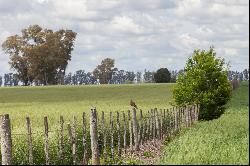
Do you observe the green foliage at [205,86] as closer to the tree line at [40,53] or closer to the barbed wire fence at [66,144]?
the barbed wire fence at [66,144]

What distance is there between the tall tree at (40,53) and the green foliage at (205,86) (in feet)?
299

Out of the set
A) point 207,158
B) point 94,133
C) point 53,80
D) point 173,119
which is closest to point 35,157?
point 94,133

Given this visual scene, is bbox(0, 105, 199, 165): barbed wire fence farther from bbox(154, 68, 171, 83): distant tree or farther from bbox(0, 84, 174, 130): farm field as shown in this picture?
bbox(154, 68, 171, 83): distant tree

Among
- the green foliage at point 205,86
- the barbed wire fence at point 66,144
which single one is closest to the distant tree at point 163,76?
the green foliage at point 205,86

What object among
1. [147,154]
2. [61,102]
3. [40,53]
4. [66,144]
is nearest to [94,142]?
[66,144]

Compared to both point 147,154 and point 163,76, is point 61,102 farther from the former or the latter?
point 163,76

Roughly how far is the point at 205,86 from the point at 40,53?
92.0 metres

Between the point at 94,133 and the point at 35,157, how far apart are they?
364cm

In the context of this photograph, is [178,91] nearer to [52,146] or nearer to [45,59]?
[52,146]

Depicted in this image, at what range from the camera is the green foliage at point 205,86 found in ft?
169

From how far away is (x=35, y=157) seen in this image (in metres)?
22.1

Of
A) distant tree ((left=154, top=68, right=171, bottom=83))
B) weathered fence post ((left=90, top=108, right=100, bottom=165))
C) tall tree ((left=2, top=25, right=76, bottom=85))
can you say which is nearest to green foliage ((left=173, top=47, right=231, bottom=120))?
weathered fence post ((left=90, top=108, right=100, bottom=165))

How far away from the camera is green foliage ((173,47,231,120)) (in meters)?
51.5

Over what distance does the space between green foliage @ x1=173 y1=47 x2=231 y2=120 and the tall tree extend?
91.1m
